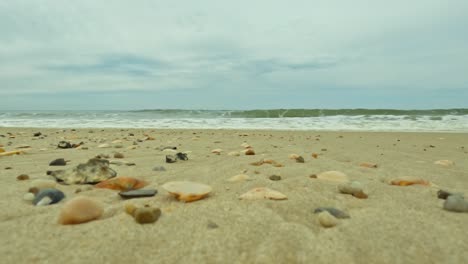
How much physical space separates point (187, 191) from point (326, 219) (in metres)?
0.70

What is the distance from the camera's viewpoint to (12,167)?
2936 mm

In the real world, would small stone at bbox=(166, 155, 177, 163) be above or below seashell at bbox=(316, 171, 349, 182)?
below

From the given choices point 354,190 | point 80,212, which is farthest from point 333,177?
point 80,212

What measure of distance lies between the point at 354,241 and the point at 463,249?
0.35 m

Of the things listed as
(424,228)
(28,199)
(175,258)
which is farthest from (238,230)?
(28,199)

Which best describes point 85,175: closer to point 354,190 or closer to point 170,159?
point 170,159

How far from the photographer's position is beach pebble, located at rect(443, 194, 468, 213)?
5.11ft

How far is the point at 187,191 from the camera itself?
1733mm

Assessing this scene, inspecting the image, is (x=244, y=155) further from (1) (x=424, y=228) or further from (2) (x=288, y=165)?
(1) (x=424, y=228)

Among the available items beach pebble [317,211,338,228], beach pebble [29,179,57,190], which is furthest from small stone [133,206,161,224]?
beach pebble [29,179,57,190]

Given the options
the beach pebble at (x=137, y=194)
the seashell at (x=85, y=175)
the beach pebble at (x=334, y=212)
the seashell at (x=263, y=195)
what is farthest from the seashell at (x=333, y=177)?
the seashell at (x=85, y=175)

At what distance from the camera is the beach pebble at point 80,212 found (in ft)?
4.47

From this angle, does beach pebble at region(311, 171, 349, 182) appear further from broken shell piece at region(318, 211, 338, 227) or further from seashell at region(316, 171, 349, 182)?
broken shell piece at region(318, 211, 338, 227)

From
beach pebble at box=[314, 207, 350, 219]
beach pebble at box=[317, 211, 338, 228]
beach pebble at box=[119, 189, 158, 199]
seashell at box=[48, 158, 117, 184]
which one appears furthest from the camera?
seashell at box=[48, 158, 117, 184]
